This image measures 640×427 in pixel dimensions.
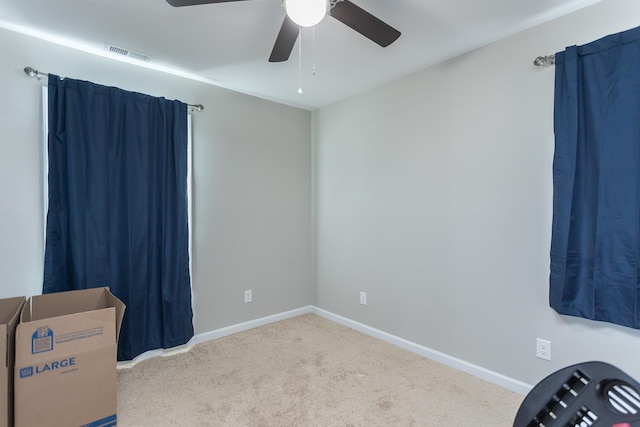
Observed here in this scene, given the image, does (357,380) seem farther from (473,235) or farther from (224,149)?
(224,149)

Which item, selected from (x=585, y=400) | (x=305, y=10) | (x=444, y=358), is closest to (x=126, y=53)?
(x=305, y=10)

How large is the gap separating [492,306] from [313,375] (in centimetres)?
137

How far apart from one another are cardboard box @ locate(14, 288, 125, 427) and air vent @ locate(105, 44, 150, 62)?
1816 mm

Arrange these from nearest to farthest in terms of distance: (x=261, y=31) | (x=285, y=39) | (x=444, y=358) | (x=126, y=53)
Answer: (x=285, y=39) → (x=261, y=31) → (x=126, y=53) → (x=444, y=358)

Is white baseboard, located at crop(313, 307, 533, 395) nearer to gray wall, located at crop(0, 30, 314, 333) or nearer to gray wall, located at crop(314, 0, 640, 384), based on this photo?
gray wall, located at crop(314, 0, 640, 384)

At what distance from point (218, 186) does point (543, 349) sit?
2787 mm

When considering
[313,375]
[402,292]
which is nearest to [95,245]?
[313,375]

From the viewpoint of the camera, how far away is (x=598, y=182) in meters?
1.74

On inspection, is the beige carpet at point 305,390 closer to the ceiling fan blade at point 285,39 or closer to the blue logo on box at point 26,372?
the blue logo on box at point 26,372

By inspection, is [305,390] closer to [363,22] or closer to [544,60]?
[363,22]

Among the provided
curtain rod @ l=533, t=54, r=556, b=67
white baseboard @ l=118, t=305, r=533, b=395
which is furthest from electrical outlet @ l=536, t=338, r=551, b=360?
curtain rod @ l=533, t=54, r=556, b=67

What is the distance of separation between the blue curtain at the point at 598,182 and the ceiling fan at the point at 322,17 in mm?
1111

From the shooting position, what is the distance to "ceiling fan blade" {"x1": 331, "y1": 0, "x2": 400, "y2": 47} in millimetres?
1452

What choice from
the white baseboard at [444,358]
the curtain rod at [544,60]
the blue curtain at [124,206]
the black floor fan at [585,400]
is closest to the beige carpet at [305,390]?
the white baseboard at [444,358]
